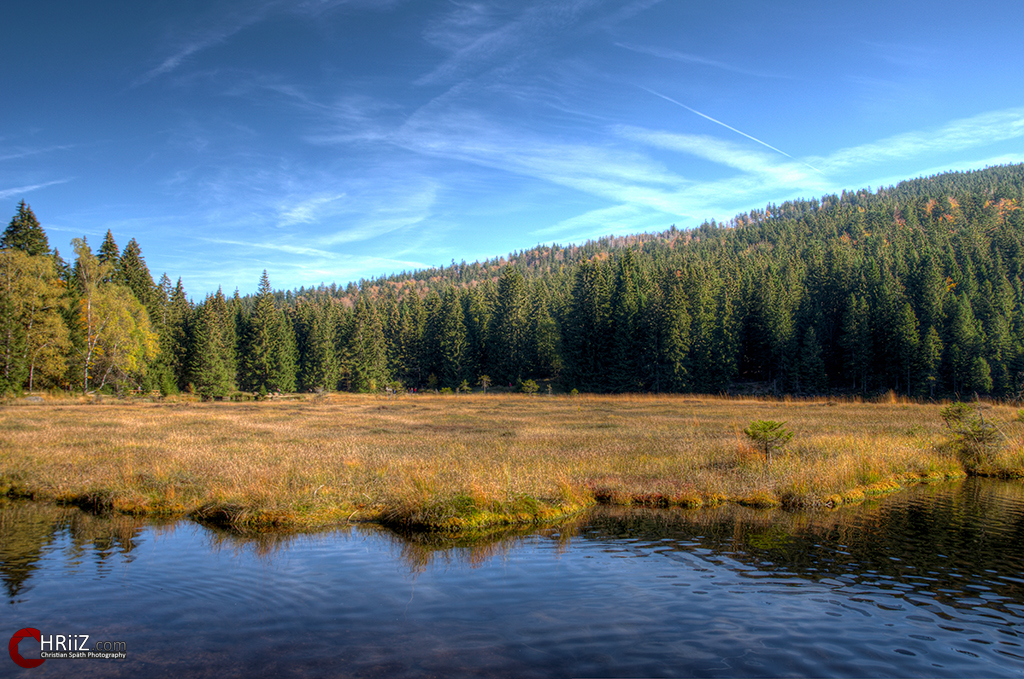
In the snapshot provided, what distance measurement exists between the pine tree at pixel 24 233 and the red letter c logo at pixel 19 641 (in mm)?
72986

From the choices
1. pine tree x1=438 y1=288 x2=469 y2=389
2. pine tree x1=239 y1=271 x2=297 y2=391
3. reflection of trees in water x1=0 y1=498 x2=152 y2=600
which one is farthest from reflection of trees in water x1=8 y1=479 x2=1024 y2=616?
pine tree x1=438 y1=288 x2=469 y2=389

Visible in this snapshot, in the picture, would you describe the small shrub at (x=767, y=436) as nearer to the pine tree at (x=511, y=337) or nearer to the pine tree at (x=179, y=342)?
the pine tree at (x=511, y=337)

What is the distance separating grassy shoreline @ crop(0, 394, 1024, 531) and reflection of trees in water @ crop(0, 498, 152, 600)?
84 cm

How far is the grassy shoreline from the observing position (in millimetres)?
13891

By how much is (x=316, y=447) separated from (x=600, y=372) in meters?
67.0

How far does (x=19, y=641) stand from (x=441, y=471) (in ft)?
33.2

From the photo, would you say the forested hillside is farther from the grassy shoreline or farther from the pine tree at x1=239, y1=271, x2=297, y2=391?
the grassy shoreline

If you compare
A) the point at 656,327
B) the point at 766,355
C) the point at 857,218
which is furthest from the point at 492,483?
the point at 857,218

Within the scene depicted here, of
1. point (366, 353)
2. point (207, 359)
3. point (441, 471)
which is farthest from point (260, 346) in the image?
point (441, 471)

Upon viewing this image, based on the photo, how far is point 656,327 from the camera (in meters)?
82.4

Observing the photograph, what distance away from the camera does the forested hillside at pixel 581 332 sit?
200 feet

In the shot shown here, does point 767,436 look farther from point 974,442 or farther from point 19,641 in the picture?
point 19,641

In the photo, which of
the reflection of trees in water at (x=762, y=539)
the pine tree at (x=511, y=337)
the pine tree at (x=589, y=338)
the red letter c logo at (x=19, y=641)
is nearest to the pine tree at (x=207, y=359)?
the pine tree at (x=511, y=337)

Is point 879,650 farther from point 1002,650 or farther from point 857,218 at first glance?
point 857,218
